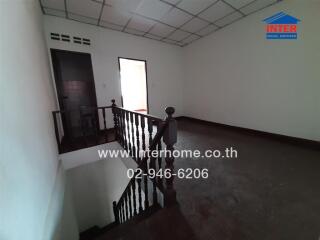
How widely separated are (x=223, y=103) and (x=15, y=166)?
164 inches

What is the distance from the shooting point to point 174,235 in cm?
112

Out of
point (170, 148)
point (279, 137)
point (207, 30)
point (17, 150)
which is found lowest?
point (279, 137)

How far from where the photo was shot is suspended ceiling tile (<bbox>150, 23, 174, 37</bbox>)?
11.5ft

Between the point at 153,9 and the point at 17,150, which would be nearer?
the point at 17,150

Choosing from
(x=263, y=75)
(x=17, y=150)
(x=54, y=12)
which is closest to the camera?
(x=17, y=150)

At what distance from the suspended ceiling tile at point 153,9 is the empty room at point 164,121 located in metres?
0.02

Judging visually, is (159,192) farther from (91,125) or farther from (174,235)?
(91,125)

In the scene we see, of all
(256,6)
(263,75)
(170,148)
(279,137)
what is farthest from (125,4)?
(279,137)

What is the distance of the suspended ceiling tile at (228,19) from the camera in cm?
306

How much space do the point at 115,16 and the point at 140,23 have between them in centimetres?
62

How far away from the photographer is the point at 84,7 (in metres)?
2.66

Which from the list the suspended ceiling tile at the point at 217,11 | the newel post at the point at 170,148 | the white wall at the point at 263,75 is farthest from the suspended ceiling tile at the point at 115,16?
the newel post at the point at 170,148

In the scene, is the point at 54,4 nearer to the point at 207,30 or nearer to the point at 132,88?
the point at 207,30

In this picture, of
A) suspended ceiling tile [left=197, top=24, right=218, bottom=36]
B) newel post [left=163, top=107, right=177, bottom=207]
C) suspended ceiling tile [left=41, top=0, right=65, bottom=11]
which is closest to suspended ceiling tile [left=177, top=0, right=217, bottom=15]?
suspended ceiling tile [left=197, top=24, right=218, bottom=36]
